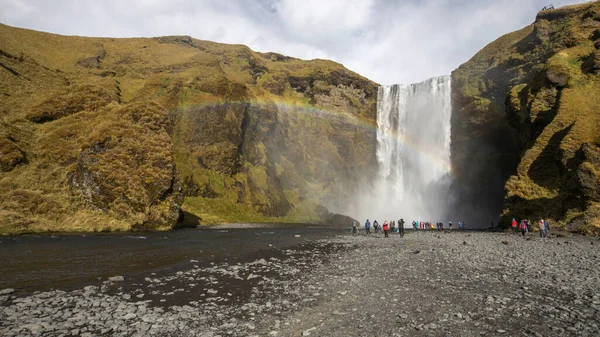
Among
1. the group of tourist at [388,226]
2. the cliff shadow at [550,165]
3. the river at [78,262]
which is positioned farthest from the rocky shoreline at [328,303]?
the cliff shadow at [550,165]

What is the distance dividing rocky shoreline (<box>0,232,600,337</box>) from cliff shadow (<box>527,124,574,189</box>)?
3035 centimetres

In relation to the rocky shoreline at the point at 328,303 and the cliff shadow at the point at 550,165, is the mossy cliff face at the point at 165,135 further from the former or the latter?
the cliff shadow at the point at 550,165

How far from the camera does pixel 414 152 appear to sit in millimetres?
87812

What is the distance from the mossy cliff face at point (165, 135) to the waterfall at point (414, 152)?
7859mm

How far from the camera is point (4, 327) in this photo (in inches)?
297

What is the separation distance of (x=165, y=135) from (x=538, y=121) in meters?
58.1

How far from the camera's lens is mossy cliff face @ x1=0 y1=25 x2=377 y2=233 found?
38625 millimetres

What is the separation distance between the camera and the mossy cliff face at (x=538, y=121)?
37.1 metres

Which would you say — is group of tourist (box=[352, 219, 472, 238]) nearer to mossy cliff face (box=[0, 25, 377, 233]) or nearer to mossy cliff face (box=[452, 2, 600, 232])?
mossy cliff face (box=[452, 2, 600, 232])

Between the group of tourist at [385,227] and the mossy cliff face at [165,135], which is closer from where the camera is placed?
the group of tourist at [385,227]

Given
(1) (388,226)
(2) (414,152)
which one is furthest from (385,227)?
(2) (414,152)

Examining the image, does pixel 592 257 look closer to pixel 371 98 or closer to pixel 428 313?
pixel 428 313

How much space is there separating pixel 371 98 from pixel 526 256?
99548 millimetres

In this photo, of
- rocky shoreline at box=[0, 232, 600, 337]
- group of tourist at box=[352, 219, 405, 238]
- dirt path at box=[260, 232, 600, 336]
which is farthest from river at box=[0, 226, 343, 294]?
group of tourist at box=[352, 219, 405, 238]
